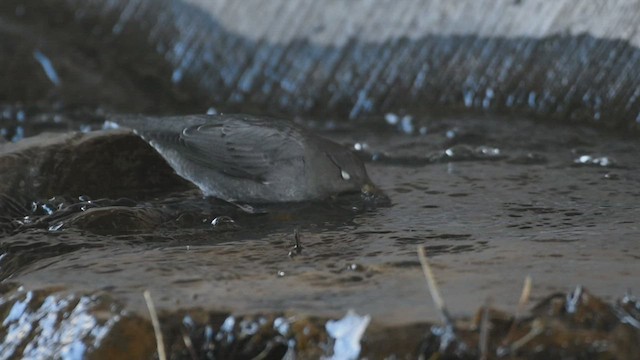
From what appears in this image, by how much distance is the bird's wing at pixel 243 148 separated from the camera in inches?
178

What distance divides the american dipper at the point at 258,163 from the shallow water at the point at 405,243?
107mm

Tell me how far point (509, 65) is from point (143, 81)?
7.78ft

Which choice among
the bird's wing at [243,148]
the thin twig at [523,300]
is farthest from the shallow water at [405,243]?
the bird's wing at [243,148]

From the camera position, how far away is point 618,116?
594 cm

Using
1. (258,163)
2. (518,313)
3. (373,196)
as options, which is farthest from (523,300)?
(258,163)

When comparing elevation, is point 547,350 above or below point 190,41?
below

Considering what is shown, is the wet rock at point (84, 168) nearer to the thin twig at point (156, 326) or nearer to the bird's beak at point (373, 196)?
the bird's beak at point (373, 196)

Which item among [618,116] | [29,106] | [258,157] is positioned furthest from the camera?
[29,106]

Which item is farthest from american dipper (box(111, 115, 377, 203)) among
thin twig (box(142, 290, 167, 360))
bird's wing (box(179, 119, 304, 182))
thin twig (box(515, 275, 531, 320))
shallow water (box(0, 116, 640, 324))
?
thin twig (box(515, 275, 531, 320))

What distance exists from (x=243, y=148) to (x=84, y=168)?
0.64 meters

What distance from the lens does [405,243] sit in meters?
3.60

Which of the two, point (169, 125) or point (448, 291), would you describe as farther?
point (169, 125)

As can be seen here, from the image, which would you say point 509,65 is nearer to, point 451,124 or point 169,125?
point 451,124

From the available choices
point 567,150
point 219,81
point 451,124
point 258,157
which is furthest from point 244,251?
point 219,81
